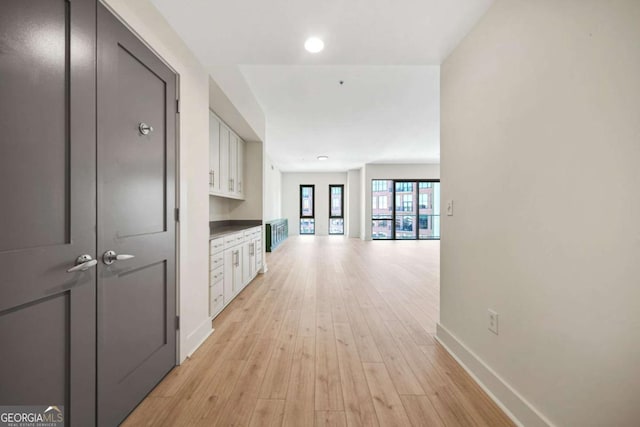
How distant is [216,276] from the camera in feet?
8.69

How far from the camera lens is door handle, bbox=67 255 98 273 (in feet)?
3.58

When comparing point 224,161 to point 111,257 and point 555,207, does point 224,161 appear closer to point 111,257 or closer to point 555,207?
point 111,257

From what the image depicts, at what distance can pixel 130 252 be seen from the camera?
56.3 inches

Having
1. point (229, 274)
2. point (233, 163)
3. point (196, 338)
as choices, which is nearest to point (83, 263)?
point (196, 338)

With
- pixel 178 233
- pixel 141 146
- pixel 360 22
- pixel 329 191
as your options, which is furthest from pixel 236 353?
pixel 329 191

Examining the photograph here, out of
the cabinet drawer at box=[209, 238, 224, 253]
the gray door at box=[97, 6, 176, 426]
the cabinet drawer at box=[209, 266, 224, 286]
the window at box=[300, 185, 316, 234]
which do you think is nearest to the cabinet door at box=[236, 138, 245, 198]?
the cabinet drawer at box=[209, 238, 224, 253]

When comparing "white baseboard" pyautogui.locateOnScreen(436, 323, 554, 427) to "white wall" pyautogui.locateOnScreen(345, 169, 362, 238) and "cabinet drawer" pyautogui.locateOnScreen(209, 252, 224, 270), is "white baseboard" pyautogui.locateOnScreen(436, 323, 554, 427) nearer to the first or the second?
"cabinet drawer" pyautogui.locateOnScreen(209, 252, 224, 270)

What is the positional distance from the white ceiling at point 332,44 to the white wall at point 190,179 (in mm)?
139

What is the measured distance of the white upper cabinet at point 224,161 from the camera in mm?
3352

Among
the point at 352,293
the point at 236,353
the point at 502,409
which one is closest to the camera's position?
the point at 502,409

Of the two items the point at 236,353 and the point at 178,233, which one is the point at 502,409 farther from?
the point at 178,233

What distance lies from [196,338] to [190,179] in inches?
50.5

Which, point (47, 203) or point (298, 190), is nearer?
point (47, 203)

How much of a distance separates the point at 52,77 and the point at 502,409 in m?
2.65
